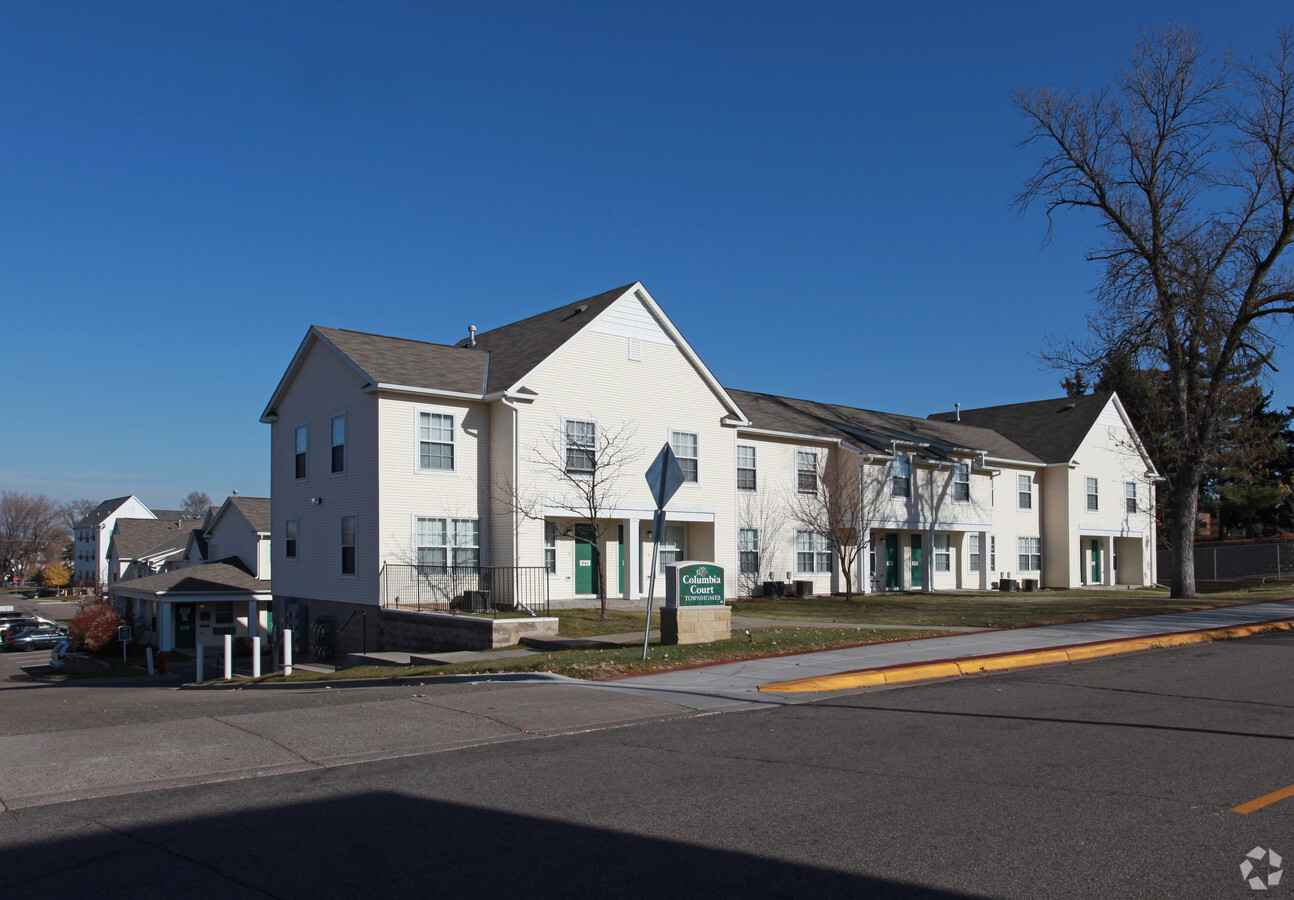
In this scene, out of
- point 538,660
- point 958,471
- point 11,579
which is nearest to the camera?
point 538,660

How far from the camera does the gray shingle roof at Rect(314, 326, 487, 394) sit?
24.4 metres

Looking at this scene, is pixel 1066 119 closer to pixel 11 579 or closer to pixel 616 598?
pixel 616 598

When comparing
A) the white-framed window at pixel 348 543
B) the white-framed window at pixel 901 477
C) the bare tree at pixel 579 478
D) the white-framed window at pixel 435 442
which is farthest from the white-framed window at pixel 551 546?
the white-framed window at pixel 901 477

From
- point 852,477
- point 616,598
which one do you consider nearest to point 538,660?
point 616,598

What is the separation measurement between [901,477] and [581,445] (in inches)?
597

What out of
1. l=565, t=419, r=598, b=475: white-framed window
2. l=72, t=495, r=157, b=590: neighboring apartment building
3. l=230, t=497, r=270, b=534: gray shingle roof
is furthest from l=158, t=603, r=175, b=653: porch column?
l=72, t=495, r=157, b=590: neighboring apartment building

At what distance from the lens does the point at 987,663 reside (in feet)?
46.6

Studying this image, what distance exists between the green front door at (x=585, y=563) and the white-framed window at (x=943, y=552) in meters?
17.3

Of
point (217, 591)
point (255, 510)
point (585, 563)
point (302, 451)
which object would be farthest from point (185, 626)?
point (585, 563)

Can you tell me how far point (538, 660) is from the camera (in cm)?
1465

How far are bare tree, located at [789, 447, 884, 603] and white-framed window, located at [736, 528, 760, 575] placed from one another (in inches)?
75.5

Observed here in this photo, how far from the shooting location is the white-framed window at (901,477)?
3600 centimetres

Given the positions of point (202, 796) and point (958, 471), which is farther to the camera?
point (958, 471)

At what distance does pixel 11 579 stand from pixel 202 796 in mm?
151571
